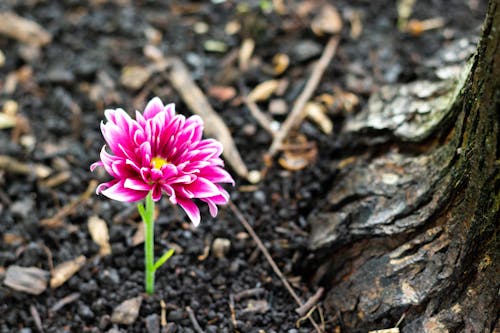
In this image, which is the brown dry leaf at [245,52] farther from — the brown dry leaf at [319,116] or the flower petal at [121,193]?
the flower petal at [121,193]

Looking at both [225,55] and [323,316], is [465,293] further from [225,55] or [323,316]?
[225,55]

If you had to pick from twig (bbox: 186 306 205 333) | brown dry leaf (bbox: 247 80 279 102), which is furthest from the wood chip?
twig (bbox: 186 306 205 333)

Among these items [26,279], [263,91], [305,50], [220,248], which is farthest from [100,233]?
[305,50]

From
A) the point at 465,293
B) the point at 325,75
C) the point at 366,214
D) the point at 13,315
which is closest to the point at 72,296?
the point at 13,315

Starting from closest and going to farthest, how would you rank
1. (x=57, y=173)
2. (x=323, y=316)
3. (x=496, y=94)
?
(x=496, y=94)
(x=323, y=316)
(x=57, y=173)

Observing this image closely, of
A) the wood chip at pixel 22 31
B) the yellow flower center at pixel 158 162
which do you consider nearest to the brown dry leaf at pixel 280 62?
the wood chip at pixel 22 31

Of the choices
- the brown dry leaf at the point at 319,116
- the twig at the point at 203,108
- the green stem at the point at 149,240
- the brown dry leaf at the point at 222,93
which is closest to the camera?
the green stem at the point at 149,240
